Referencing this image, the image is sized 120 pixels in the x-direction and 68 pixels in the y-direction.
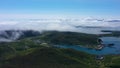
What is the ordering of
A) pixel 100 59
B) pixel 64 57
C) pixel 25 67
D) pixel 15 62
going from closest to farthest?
pixel 25 67 → pixel 15 62 → pixel 64 57 → pixel 100 59

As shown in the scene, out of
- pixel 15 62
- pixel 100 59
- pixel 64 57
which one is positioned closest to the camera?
pixel 15 62

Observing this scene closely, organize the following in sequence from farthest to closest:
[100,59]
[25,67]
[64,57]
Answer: [100,59], [64,57], [25,67]

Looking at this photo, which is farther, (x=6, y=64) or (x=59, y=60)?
(x=59, y=60)

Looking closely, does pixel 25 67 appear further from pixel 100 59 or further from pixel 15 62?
pixel 100 59

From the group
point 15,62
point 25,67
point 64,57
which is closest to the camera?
point 25,67

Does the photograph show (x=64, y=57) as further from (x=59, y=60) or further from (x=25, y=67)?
(x=25, y=67)

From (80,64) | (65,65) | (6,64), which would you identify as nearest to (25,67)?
(6,64)

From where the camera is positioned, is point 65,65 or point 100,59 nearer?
point 65,65

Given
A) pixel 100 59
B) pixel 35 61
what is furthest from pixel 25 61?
pixel 100 59
